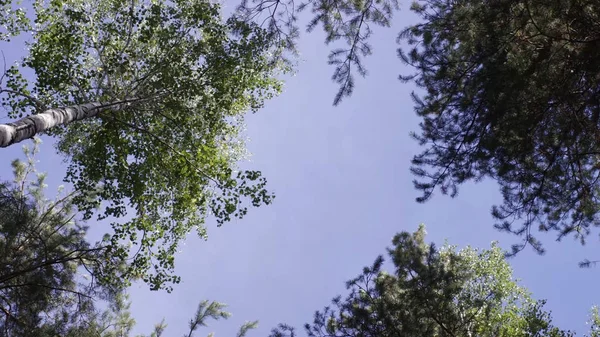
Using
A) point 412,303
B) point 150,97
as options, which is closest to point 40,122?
point 150,97

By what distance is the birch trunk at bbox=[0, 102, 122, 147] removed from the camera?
16.3 feet

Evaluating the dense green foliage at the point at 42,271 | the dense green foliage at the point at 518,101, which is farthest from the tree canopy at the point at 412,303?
the dense green foliage at the point at 42,271

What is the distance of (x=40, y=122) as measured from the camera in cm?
579

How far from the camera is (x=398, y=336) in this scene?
25.9ft

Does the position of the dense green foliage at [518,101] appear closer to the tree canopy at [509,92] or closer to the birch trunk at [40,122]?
the tree canopy at [509,92]

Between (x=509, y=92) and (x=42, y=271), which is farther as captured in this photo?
(x=42, y=271)

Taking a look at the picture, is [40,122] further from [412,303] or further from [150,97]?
[412,303]

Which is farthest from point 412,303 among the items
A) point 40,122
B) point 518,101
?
point 40,122

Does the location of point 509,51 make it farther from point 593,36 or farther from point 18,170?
point 18,170

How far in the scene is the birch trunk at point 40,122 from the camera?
4980 millimetres

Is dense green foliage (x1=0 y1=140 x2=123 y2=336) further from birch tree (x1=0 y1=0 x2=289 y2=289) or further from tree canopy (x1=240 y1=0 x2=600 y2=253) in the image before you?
tree canopy (x1=240 y1=0 x2=600 y2=253)

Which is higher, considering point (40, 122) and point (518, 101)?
point (518, 101)

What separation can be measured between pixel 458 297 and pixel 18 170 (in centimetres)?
1167

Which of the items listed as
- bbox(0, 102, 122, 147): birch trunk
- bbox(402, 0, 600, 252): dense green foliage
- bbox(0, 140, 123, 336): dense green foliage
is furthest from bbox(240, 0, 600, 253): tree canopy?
bbox(0, 140, 123, 336): dense green foliage
